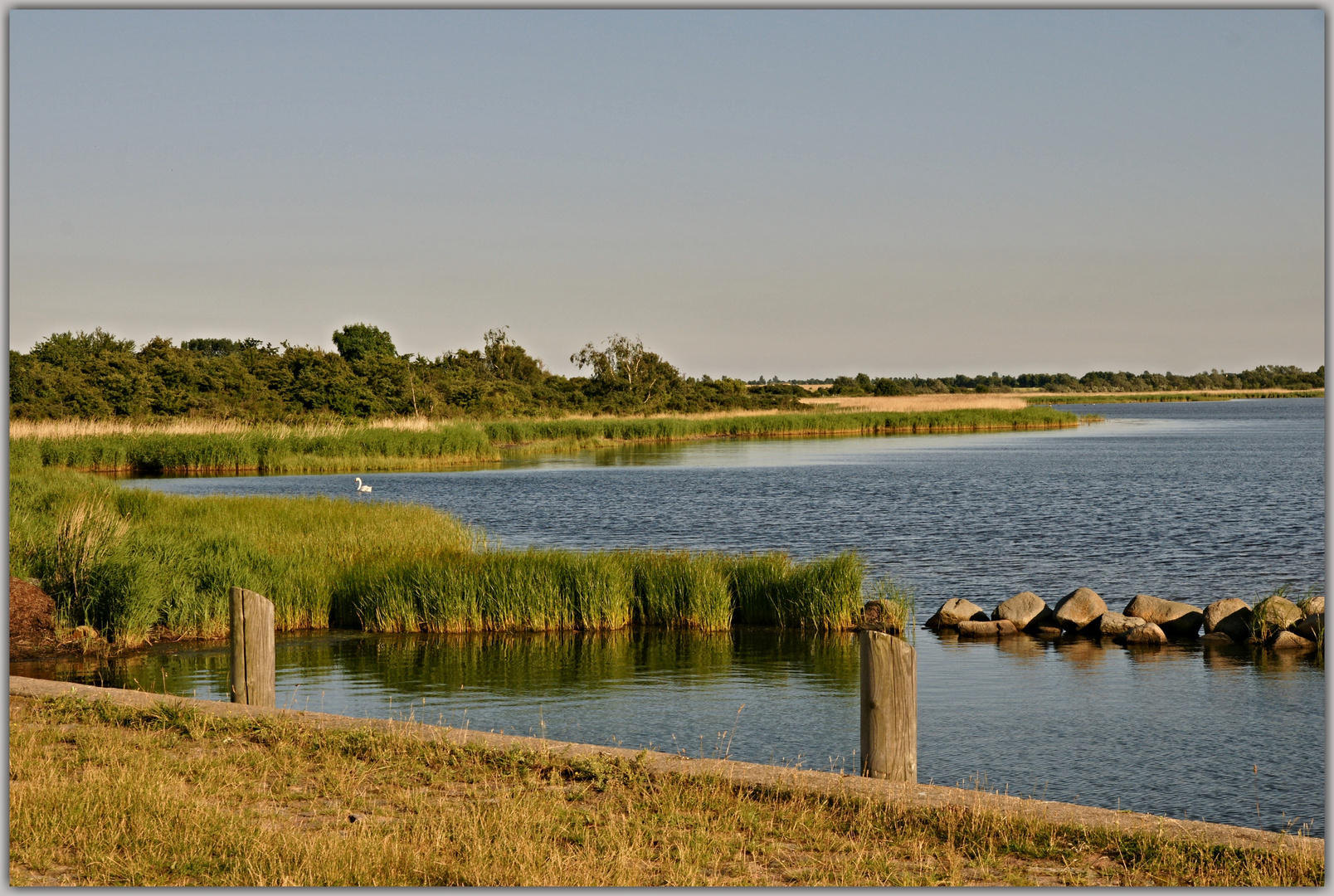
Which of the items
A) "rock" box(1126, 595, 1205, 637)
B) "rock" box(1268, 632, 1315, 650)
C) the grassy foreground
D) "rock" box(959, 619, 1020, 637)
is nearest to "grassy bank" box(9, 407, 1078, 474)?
"rock" box(959, 619, 1020, 637)

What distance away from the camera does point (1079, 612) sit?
18656 millimetres

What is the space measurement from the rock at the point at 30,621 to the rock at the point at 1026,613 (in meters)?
13.7

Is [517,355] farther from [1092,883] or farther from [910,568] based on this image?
[1092,883]

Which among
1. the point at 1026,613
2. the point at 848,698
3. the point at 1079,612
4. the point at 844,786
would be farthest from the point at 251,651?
the point at 1079,612

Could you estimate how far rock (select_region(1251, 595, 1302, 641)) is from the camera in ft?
57.6

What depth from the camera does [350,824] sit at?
7109 millimetres

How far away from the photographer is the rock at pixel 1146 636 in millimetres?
17688

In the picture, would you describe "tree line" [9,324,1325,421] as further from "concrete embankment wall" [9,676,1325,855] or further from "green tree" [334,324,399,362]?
"concrete embankment wall" [9,676,1325,855]

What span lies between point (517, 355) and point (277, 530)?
9676 cm

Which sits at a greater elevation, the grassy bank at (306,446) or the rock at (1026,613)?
the grassy bank at (306,446)

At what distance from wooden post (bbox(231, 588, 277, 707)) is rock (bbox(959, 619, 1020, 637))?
36.0 feet

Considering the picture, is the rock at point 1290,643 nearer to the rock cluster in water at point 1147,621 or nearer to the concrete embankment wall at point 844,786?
the rock cluster in water at point 1147,621

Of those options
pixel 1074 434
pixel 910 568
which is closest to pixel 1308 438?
pixel 1074 434

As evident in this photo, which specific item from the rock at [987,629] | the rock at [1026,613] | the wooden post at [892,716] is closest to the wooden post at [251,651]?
the wooden post at [892,716]
